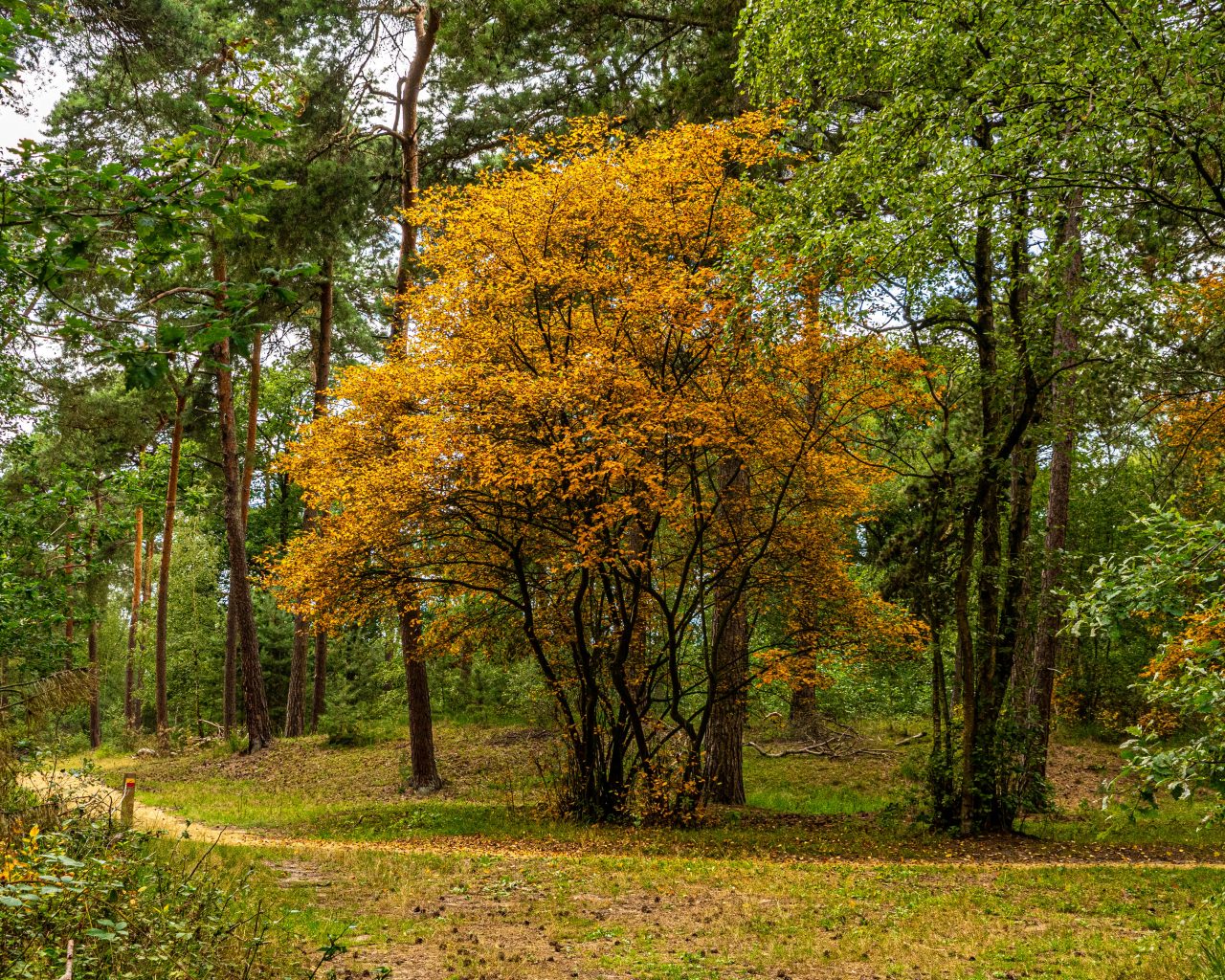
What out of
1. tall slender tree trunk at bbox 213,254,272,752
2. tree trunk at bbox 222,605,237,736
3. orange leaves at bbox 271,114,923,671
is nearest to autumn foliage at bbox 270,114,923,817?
orange leaves at bbox 271,114,923,671

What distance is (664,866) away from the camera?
859 centimetres

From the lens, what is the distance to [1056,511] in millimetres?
13344

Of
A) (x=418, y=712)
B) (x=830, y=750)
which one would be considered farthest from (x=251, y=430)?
(x=830, y=750)

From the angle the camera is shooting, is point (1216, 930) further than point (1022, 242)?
No

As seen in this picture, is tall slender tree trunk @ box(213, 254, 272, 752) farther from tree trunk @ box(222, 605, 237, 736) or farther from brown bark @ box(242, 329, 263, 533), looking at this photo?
tree trunk @ box(222, 605, 237, 736)

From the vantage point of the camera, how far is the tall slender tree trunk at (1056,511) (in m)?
9.75

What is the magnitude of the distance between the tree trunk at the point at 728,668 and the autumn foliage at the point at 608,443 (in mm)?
120

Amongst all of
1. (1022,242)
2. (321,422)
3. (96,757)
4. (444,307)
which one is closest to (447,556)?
(321,422)

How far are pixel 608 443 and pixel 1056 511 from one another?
23.8 ft

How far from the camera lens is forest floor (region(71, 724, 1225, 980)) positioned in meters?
5.80

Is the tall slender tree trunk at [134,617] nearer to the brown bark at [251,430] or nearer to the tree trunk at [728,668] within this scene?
the brown bark at [251,430]

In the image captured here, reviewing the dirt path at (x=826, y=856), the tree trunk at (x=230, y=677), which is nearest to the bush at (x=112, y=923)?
the dirt path at (x=826, y=856)

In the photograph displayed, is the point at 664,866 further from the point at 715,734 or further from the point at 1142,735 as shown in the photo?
the point at 1142,735

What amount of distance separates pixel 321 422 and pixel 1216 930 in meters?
10.2
